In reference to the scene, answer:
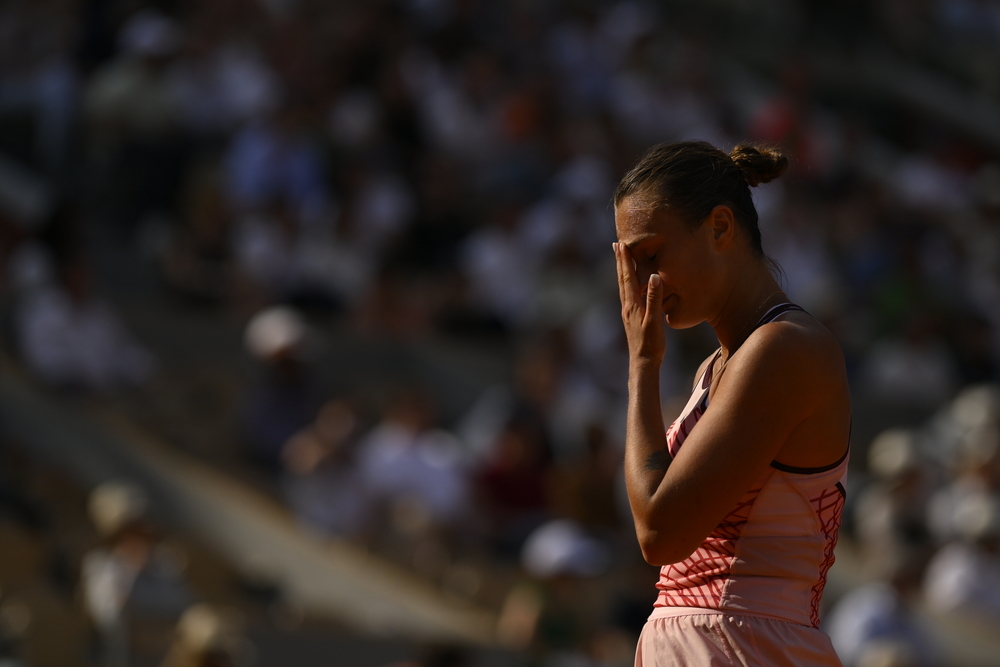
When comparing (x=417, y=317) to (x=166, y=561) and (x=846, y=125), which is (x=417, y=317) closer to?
(x=166, y=561)

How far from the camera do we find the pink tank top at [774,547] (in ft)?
8.09

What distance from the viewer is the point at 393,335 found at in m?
10.9

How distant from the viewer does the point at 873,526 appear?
9375 millimetres

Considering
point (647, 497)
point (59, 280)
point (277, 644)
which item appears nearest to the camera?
point (647, 497)

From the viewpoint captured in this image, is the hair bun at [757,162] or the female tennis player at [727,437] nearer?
the female tennis player at [727,437]

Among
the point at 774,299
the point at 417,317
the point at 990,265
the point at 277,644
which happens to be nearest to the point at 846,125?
the point at 990,265

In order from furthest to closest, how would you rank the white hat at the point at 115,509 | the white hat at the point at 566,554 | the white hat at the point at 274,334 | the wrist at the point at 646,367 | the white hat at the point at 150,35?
the white hat at the point at 150,35
the white hat at the point at 274,334
the white hat at the point at 566,554
the white hat at the point at 115,509
the wrist at the point at 646,367

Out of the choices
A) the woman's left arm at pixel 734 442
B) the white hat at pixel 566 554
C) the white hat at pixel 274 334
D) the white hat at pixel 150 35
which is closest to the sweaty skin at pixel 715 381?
the woman's left arm at pixel 734 442

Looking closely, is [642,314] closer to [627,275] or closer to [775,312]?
[627,275]

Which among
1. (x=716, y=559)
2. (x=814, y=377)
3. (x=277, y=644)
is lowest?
(x=277, y=644)

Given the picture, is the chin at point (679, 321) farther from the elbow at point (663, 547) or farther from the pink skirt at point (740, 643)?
the pink skirt at point (740, 643)

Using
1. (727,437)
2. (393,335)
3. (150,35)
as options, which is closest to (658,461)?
(727,437)

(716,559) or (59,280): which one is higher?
(716,559)

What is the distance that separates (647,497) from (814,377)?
34 centimetres
